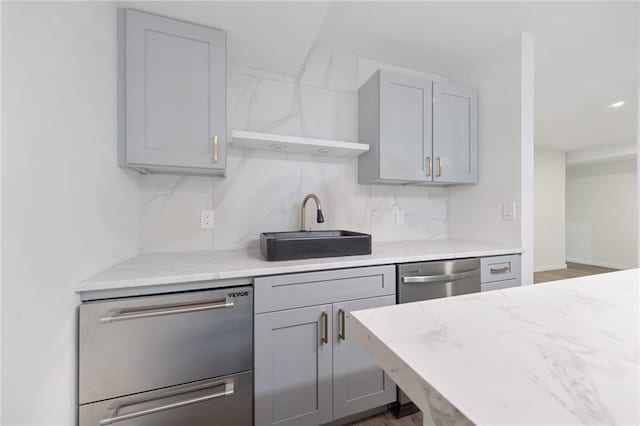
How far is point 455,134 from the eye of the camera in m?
2.00

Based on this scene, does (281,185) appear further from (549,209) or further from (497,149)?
(549,209)

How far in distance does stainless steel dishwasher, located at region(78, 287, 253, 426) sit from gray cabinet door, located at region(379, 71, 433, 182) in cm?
131

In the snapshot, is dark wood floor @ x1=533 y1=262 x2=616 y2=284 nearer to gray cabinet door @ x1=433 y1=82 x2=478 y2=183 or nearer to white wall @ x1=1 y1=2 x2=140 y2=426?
gray cabinet door @ x1=433 y1=82 x2=478 y2=183

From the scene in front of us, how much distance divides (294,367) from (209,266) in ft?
2.05

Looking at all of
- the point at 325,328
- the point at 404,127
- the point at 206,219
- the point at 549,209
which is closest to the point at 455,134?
the point at 404,127

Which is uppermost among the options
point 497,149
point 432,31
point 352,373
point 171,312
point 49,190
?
point 432,31

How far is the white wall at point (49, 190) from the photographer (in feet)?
2.13

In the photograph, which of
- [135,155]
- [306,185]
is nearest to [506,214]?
[306,185]

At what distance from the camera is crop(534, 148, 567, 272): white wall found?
5277mm

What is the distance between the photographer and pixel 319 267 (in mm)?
1251

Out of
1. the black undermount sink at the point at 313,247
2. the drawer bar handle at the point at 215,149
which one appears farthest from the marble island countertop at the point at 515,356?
the drawer bar handle at the point at 215,149

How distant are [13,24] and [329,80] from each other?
5.60ft

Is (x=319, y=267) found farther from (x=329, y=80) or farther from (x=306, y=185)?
(x=329, y=80)

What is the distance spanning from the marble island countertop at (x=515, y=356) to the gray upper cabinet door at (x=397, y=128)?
49.9 inches
